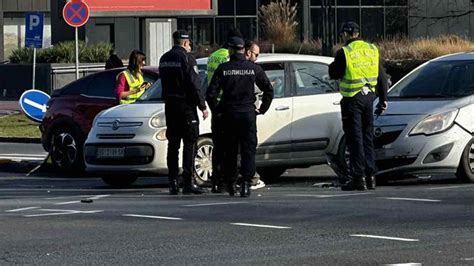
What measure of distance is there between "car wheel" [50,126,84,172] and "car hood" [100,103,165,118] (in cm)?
270

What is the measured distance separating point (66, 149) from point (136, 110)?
3340 mm

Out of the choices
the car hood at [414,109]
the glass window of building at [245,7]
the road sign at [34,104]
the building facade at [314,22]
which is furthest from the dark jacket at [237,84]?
the glass window of building at [245,7]

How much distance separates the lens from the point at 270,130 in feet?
49.3

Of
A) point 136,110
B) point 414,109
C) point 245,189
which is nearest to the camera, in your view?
point 245,189

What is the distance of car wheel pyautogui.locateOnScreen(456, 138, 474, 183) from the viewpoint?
13.8 meters

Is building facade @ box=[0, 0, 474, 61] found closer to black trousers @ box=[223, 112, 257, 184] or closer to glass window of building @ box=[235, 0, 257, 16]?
glass window of building @ box=[235, 0, 257, 16]

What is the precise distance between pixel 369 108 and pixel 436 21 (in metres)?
37.2

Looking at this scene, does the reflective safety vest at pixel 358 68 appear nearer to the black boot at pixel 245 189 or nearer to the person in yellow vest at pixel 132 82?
the black boot at pixel 245 189

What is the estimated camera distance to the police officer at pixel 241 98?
1307cm

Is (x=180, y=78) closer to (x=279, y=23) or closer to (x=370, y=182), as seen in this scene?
(x=370, y=182)

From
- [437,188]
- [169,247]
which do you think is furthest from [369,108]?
[169,247]

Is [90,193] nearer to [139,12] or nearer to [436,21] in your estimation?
[139,12]

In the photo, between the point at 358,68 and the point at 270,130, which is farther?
the point at 270,130

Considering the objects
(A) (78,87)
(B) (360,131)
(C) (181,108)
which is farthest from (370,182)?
(A) (78,87)
